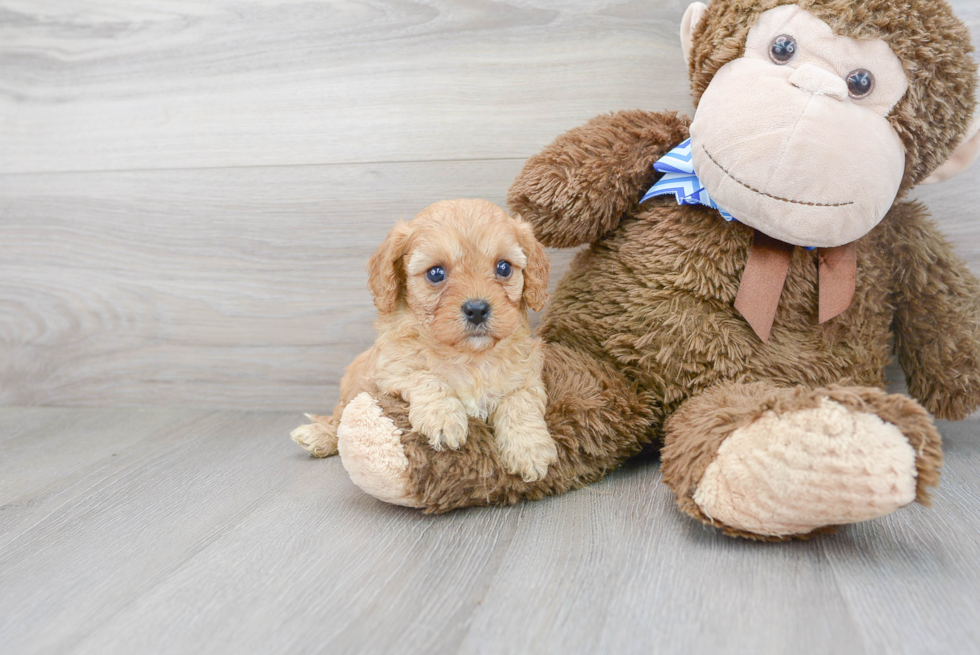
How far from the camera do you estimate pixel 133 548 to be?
3.04ft

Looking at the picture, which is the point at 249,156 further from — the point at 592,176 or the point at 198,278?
the point at 592,176

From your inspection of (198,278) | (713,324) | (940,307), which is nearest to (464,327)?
(713,324)

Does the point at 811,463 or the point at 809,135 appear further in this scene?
the point at 809,135

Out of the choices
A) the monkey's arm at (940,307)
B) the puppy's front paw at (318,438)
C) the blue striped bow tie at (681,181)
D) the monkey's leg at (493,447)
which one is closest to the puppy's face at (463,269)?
the monkey's leg at (493,447)

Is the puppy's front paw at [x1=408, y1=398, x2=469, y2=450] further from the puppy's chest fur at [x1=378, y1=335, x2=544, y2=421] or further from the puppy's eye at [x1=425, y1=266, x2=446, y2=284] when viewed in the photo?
the puppy's eye at [x1=425, y1=266, x2=446, y2=284]

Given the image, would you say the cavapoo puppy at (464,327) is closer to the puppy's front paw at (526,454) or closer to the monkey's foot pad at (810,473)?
the puppy's front paw at (526,454)

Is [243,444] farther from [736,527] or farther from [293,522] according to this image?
[736,527]

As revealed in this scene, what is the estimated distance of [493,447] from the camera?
984mm

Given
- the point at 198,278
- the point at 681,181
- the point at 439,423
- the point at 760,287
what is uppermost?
the point at 681,181

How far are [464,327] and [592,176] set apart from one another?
36 centimetres

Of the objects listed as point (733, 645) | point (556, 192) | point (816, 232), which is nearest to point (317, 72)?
point (556, 192)

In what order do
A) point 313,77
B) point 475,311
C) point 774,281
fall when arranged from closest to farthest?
point 475,311, point 774,281, point 313,77

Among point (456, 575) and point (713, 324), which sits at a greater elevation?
point (713, 324)

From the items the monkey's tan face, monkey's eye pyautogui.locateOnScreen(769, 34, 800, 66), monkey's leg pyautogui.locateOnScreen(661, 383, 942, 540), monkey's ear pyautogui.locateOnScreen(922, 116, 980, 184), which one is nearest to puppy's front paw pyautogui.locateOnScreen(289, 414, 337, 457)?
monkey's leg pyautogui.locateOnScreen(661, 383, 942, 540)
